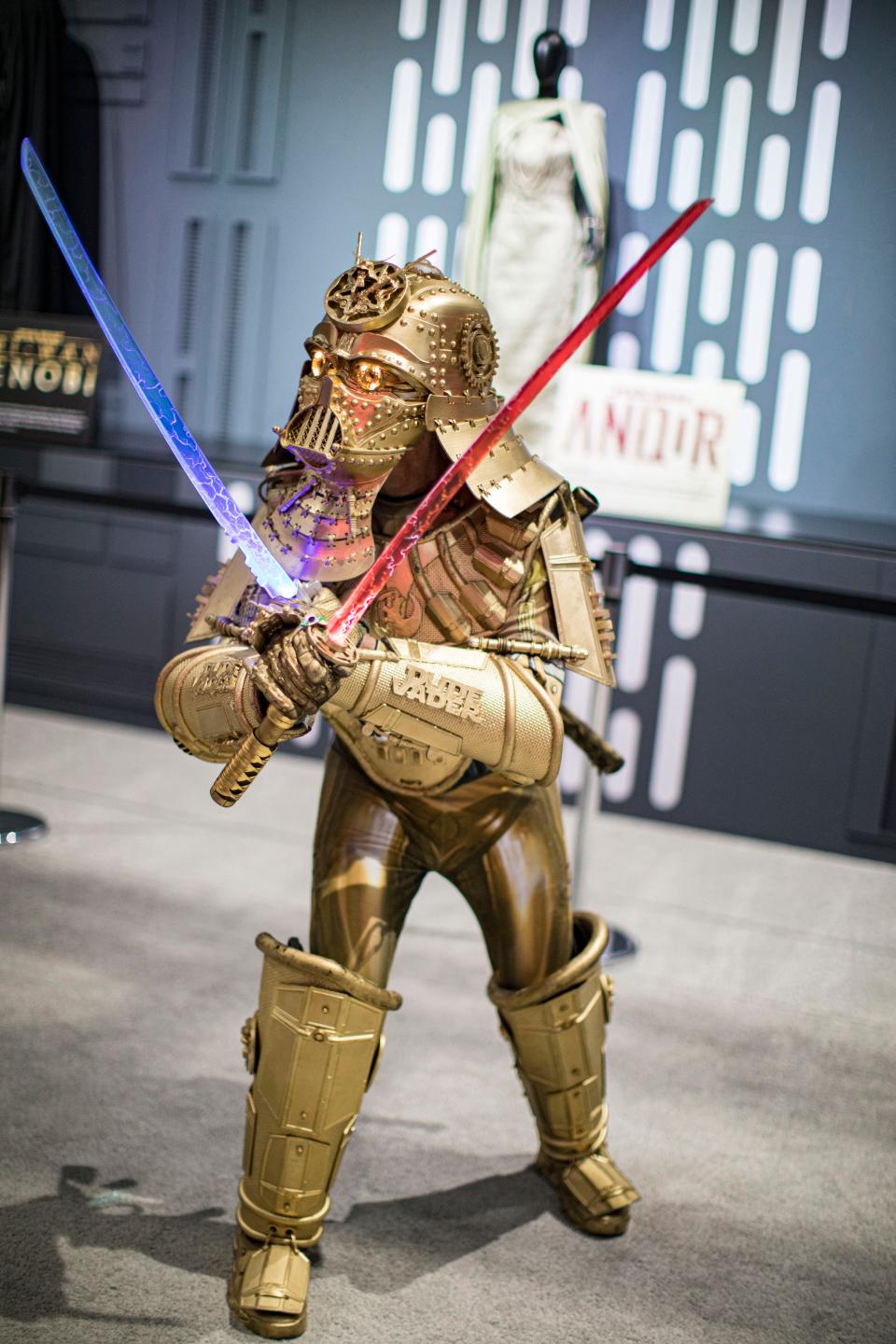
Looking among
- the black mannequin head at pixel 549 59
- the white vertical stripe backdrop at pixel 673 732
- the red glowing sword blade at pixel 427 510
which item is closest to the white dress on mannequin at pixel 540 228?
the black mannequin head at pixel 549 59

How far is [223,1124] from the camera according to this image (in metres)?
2.17

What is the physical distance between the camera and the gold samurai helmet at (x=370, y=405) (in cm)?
155

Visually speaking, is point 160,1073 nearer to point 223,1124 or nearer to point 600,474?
point 223,1124

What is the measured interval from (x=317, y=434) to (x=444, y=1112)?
4.29 ft

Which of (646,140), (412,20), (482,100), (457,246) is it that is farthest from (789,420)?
(412,20)

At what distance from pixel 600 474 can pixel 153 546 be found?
64.8 inches

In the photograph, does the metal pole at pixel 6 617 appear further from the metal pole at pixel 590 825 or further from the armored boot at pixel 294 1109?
the armored boot at pixel 294 1109

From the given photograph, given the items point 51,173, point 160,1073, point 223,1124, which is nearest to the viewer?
point 223,1124

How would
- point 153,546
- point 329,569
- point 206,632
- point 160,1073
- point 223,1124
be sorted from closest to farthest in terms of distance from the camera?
1. point 329,569
2. point 206,632
3. point 223,1124
4. point 160,1073
5. point 153,546

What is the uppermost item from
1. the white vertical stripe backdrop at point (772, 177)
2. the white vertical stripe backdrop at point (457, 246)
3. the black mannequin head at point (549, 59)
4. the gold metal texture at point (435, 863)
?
the black mannequin head at point (549, 59)

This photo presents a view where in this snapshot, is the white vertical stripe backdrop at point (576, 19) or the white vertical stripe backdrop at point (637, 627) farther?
Answer: the white vertical stripe backdrop at point (576, 19)

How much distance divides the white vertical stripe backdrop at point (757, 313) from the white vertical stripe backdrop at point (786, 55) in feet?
1.48

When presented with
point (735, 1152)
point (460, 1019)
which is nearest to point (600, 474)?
point (460, 1019)

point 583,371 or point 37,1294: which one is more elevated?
point 583,371
